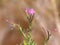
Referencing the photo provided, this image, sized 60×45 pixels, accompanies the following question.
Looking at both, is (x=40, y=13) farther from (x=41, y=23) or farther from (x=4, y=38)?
(x=4, y=38)

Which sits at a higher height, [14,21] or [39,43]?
[14,21]

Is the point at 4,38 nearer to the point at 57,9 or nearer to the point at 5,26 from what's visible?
the point at 5,26

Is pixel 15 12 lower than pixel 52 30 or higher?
higher

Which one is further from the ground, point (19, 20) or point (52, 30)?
point (19, 20)

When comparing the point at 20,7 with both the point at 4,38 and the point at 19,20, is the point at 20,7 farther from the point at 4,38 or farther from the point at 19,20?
the point at 4,38

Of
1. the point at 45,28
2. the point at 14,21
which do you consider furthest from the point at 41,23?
the point at 14,21

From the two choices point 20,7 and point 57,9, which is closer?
point 20,7

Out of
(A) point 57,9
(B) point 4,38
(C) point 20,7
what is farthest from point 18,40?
(A) point 57,9

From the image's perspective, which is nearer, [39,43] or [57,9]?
[39,43]
